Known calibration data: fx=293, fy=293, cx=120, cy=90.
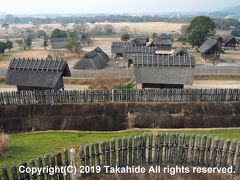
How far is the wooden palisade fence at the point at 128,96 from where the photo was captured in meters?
22.7

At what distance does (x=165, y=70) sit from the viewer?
28.9m

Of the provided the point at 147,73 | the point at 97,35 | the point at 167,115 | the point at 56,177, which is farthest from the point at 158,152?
the point at 97,35

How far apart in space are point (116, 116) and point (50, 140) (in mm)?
5959

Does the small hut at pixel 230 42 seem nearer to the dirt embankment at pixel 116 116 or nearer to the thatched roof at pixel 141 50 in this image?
the thatched roof at pixel 141 50

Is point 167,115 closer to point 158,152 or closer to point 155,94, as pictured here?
point 155,94

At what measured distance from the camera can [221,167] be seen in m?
12.3

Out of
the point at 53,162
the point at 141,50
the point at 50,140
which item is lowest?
the point at 50,140

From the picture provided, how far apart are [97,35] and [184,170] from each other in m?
110

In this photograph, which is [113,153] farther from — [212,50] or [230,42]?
[230,42]

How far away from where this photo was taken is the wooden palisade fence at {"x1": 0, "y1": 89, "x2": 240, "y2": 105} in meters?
22.7

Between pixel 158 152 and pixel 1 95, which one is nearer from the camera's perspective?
pixel 158 152

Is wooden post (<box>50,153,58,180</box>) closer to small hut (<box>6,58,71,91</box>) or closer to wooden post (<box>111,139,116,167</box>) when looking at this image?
wooden post (<box>111,139,116,167</box>)

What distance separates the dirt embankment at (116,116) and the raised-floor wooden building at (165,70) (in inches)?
247

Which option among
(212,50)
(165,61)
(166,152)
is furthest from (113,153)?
(212,50)
